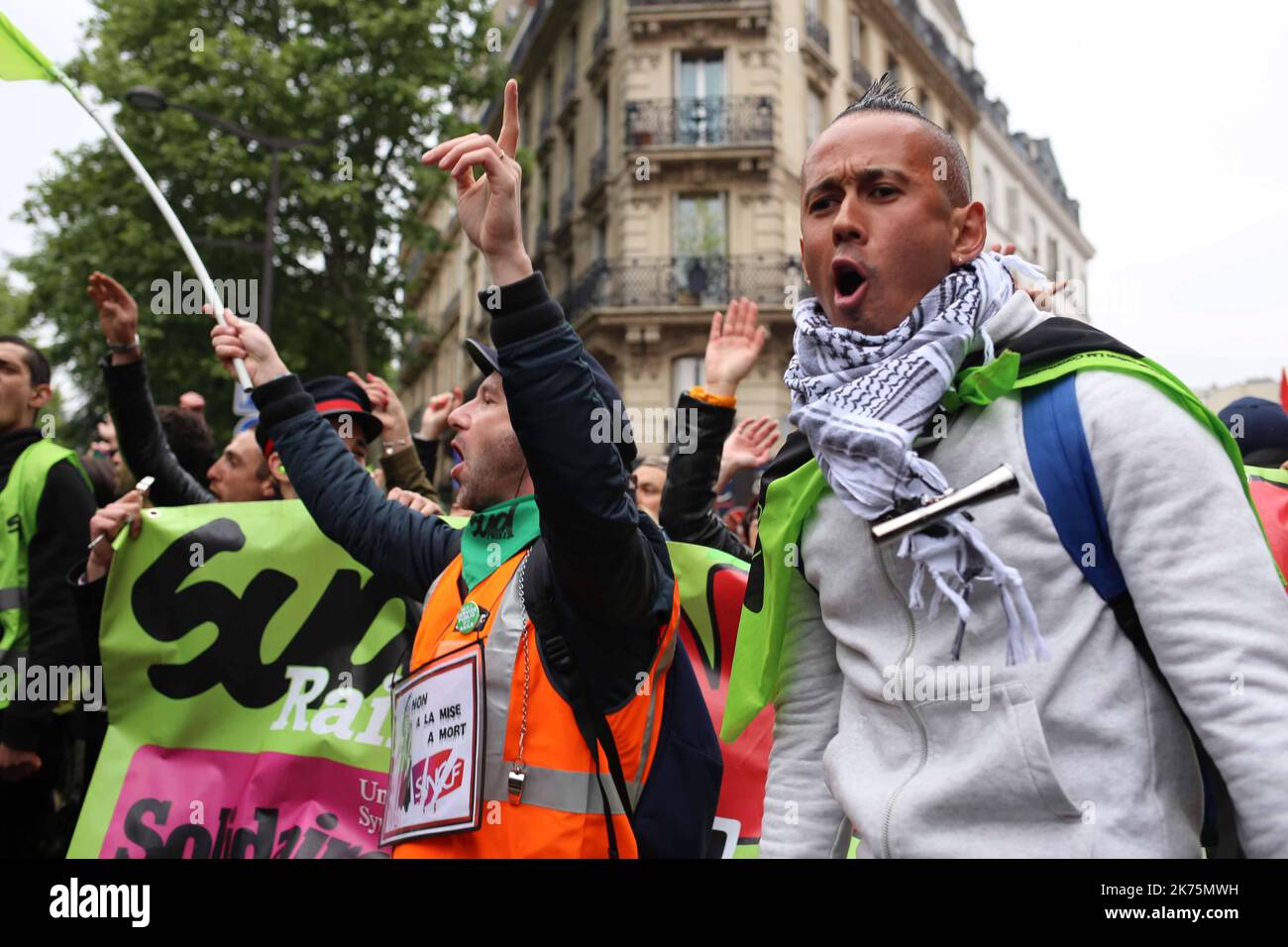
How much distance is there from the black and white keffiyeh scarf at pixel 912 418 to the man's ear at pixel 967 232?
0.02 m

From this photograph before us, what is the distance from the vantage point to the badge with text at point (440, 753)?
2303 mm

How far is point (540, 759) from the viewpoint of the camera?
2.28 metres

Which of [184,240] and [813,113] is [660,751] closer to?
[184,240]

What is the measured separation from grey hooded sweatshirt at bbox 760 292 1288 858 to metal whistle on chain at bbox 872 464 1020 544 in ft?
0.21

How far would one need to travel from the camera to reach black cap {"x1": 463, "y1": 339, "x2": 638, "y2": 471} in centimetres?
243

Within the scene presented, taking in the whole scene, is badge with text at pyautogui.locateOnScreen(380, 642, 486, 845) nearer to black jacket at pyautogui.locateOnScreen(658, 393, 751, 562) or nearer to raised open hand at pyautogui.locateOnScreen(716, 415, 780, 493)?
black jacket at pyautogui.locateOnScreen(658, 393, 751, 562)

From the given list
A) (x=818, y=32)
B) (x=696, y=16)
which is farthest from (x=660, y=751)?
(x=818, y=32)

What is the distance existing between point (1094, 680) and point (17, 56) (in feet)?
15.4

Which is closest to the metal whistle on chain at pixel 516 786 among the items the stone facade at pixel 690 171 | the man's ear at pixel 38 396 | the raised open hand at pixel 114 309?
the raised open hand at pixel 114 309

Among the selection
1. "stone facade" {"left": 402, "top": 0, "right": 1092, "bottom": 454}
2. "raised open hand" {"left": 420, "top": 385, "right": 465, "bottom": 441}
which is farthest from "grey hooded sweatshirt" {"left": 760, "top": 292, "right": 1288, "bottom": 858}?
"stone facade" {"left": 402, "top": 0, "right": 1092, "bottom": 454}

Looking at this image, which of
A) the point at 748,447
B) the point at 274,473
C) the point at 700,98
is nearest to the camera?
the point at 274,473

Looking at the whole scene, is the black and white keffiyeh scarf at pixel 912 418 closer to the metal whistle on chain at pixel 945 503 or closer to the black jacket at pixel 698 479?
the metal whistle on chain at pixel 945 503
